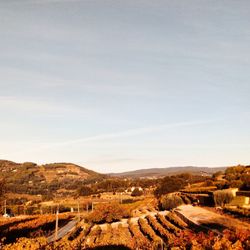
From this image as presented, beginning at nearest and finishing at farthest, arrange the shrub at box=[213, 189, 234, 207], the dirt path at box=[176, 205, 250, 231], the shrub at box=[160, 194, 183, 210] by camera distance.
A: the dirt path at box=[176, 205, 250, 231]
the shrub at box=[213, 189, 234, 207]
the shrub at box=[160, 194, 183, 210]

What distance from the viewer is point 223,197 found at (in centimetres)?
4438

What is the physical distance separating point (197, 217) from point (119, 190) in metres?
110

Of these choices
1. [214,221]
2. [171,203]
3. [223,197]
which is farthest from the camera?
[171,203]

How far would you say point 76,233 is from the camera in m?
39.0

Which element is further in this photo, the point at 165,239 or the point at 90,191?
the point at 90,191

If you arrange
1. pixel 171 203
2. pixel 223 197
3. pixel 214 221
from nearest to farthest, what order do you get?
pixel 214 221 < pixel 223 197 < pixel 171 203

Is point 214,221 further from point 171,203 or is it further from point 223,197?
point 171,203

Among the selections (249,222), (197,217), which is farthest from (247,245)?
(197,217)

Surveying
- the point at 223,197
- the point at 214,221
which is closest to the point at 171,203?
the point at 223,197

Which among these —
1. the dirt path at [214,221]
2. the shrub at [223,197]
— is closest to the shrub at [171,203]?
the shrub at [223,197]

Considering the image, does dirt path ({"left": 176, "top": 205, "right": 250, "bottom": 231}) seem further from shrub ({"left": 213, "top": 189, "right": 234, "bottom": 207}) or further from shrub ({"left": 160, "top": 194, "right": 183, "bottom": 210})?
shrub ({"left": 160, "top": 194, "right": 183, "bottom": 210})

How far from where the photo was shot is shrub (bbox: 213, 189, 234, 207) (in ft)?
145

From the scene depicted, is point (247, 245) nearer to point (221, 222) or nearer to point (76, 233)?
point (221, 222)

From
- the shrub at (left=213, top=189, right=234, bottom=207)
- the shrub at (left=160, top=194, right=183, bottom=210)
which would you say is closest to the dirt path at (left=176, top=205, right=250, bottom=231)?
the shrub at (left=213, top=189, right=234, bottom=207)
